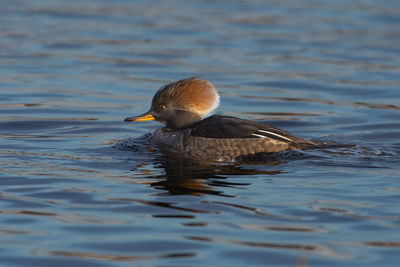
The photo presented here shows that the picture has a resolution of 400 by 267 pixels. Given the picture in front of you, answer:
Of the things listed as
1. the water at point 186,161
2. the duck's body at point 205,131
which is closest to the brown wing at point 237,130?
the duck's body at point 205,131

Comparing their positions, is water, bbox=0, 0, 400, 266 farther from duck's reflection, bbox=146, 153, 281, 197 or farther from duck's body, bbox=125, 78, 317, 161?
duck's body, bbox=125, 78, 317, 161

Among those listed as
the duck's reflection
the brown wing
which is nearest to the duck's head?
the brown wing

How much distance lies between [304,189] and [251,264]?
78.0 inches

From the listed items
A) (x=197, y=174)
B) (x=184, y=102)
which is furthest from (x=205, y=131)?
(x=197, y=174)

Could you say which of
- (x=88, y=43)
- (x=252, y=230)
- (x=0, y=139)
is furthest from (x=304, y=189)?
(x=88, y=43)

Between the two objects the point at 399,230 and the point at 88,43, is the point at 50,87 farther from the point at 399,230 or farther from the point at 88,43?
the point at 399,230

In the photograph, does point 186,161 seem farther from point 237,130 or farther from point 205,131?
point 237,130

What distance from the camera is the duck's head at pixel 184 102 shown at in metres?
9.41

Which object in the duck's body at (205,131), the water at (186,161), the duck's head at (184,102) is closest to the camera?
the water at (186,161)

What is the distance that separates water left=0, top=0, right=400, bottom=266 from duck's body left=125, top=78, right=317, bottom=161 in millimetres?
267

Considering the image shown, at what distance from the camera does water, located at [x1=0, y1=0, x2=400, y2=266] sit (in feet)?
18.9

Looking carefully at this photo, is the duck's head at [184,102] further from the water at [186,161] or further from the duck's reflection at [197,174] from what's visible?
the duck's reflection at [197,174]

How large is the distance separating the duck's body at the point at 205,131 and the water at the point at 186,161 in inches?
10.5

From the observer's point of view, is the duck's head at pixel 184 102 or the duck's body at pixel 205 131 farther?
the duck's head at pixel 184 102
